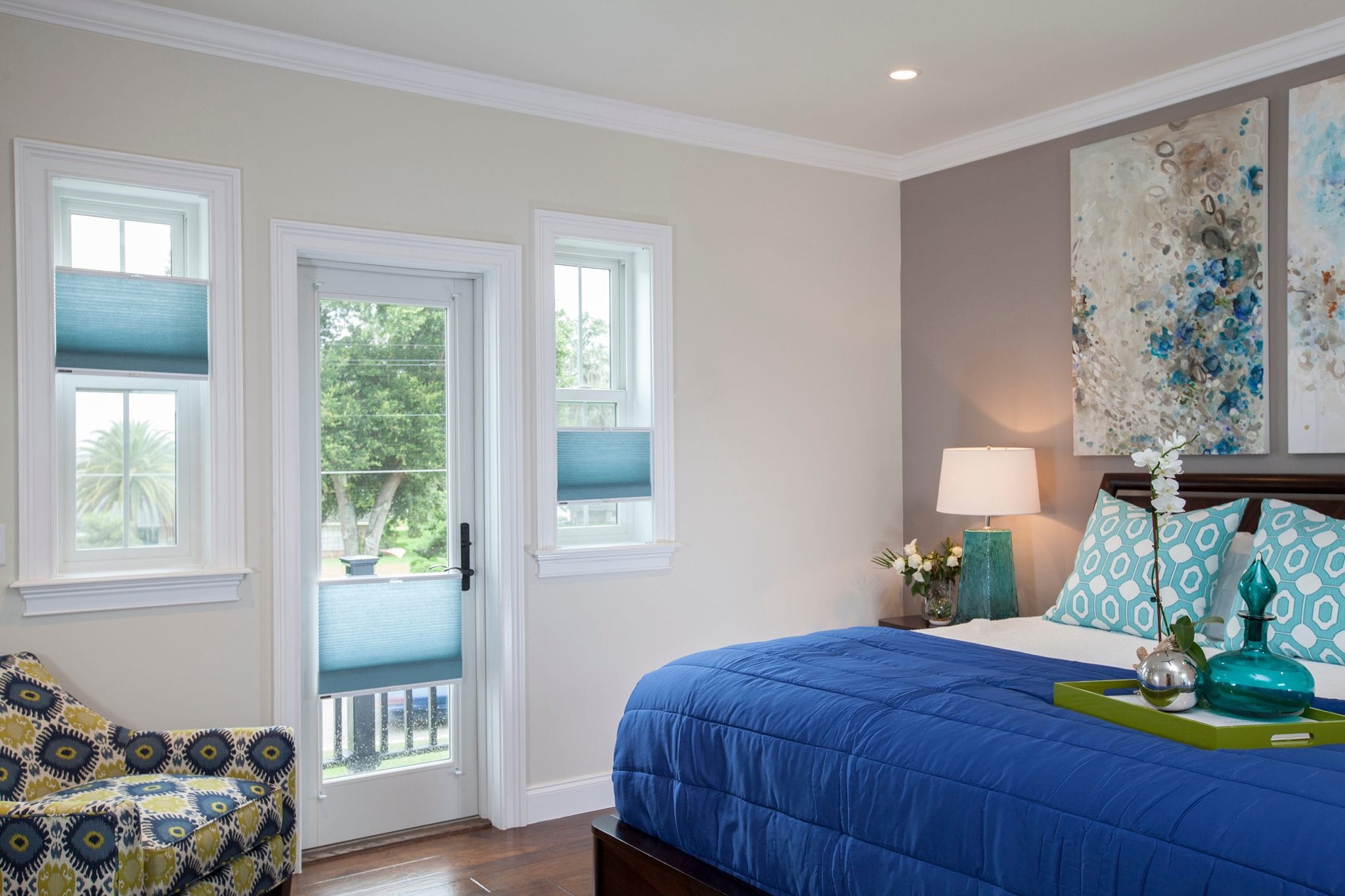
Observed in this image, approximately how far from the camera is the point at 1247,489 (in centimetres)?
359

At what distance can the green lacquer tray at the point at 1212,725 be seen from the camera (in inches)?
74.4

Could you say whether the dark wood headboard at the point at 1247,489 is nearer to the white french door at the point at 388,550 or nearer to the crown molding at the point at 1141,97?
the crown molding at the point at 1141,97

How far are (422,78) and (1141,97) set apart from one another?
8.84 feet

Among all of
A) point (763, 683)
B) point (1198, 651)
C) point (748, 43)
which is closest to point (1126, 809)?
point (1198, 651)

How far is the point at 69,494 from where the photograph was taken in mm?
3193

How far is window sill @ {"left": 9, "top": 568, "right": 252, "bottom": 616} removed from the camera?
3031 mm

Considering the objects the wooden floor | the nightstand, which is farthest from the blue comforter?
the nightstand

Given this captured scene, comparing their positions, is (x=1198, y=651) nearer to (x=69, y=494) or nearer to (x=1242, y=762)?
(x=1242, y=762)

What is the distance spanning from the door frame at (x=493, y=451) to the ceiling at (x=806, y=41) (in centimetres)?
67

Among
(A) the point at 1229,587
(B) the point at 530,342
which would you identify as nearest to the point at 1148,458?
(A) the point at 1229,587

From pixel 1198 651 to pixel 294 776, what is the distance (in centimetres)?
235

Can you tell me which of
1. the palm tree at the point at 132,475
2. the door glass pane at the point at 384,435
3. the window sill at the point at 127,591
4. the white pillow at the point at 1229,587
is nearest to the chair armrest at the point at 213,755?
the window sill at the point at 127,591

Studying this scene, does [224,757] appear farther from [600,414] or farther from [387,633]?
[600,414]

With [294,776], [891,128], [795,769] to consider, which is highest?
[891,128]
